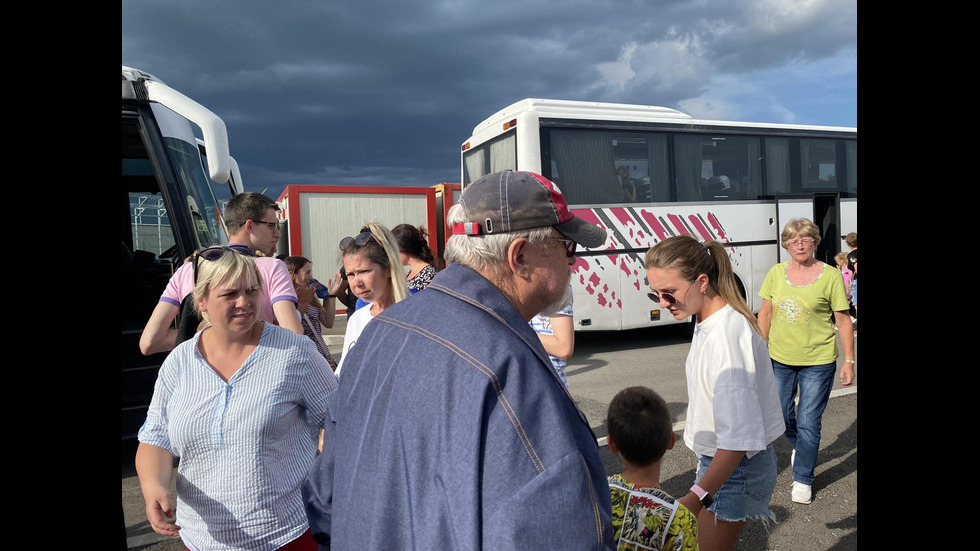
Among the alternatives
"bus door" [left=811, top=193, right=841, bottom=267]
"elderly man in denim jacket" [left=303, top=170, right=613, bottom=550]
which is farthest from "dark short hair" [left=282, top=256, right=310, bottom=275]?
"bus door" [left=811, top=193, right=841, bottom=267]

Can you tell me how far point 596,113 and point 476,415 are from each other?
9977 mm

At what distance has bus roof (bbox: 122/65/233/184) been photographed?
512 cm

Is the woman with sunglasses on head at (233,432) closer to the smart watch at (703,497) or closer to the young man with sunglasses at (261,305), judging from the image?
the young man with sunglasses at (261,305)

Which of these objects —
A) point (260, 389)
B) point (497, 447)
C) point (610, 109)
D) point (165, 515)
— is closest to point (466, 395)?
point (497, 447)

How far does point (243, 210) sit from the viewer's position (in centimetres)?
391

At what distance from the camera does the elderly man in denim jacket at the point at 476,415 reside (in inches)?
38.2

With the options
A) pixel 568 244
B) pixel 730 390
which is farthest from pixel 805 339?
pixel 568 244

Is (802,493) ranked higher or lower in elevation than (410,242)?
lower

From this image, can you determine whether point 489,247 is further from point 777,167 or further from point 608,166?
point 777,167

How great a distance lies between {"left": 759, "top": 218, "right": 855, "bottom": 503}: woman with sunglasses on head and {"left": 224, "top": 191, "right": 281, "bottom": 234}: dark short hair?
3690 mm

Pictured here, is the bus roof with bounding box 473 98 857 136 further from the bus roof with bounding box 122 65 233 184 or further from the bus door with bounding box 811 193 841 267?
the bus roof with bounding box 122 65 233 184

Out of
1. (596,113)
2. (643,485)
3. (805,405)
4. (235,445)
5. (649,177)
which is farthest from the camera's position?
(649,177)
